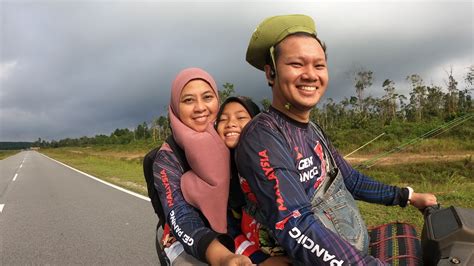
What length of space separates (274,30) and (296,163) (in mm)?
530

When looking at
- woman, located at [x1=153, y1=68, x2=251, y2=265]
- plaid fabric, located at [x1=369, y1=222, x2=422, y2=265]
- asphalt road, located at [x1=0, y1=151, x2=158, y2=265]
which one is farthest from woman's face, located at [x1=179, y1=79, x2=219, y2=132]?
asphalt road, located at [x1=0, y1=151, x2=158, y2=265]

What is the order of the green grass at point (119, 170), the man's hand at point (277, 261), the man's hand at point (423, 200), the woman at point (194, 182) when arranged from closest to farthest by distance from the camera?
the man's hand at point (277, 261) → the woman at point (194, 182) → the man's hand at point (423, 200) → the green grass at point (119, 170)

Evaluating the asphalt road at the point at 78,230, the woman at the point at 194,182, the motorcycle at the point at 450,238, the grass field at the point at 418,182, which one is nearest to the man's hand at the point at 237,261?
the woman at the point at 194,182

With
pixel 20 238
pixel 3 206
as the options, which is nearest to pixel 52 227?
pixel 20 238

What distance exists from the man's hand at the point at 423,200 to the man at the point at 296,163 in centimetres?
63

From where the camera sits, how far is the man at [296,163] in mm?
1378

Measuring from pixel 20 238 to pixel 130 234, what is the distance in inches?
64.3

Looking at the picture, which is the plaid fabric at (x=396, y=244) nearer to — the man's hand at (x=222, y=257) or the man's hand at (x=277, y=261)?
the man's hand at (x=277, y=261)

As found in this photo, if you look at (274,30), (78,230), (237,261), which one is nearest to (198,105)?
(274,30)

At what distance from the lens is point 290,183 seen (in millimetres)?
1438

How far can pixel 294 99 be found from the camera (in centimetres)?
163

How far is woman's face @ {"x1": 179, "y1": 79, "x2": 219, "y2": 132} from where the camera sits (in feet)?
7.31

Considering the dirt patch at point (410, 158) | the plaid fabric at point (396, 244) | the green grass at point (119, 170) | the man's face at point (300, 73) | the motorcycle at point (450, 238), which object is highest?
the man's face at point (300, 73)

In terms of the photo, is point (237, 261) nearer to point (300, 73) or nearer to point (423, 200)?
point (300, 73)
